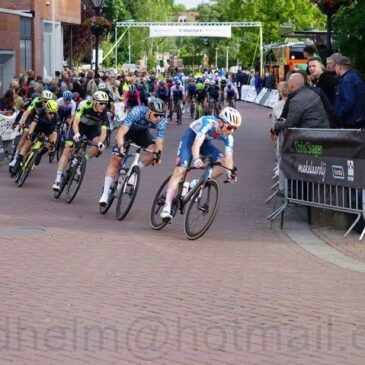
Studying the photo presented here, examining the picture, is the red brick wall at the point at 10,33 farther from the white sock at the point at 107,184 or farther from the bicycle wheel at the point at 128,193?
the bicycle wheel at the point at 128,193

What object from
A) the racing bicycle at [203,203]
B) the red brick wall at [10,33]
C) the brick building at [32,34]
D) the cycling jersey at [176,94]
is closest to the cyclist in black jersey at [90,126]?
the racing bicycle at [203,203]

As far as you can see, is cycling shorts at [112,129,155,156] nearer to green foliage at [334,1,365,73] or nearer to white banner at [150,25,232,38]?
green foliage at [334,1,365,73]

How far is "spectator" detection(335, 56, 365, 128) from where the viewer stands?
13945 mm

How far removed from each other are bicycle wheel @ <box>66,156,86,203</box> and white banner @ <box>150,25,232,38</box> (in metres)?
58.4

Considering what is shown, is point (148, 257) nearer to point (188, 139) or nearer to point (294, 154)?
point (188, 139)

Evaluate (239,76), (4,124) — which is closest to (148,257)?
(4,124)

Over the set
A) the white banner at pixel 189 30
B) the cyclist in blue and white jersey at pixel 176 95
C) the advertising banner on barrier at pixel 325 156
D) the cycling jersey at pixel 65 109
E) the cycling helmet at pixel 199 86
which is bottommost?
the cyclist in blue and white jersey at pixel 176 95

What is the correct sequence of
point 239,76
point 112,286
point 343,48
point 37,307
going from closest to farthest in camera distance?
point 37,307, point 112,286, point 343,48, point 239,76

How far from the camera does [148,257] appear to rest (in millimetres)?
11172

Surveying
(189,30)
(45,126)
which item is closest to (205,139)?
(45,126)

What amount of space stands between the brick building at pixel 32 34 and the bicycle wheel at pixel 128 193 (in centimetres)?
2904

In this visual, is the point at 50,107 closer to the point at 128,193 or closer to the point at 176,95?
the point at 128,193

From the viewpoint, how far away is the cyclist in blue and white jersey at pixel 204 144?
40.2 ft

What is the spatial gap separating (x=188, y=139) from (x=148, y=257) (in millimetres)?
2159
